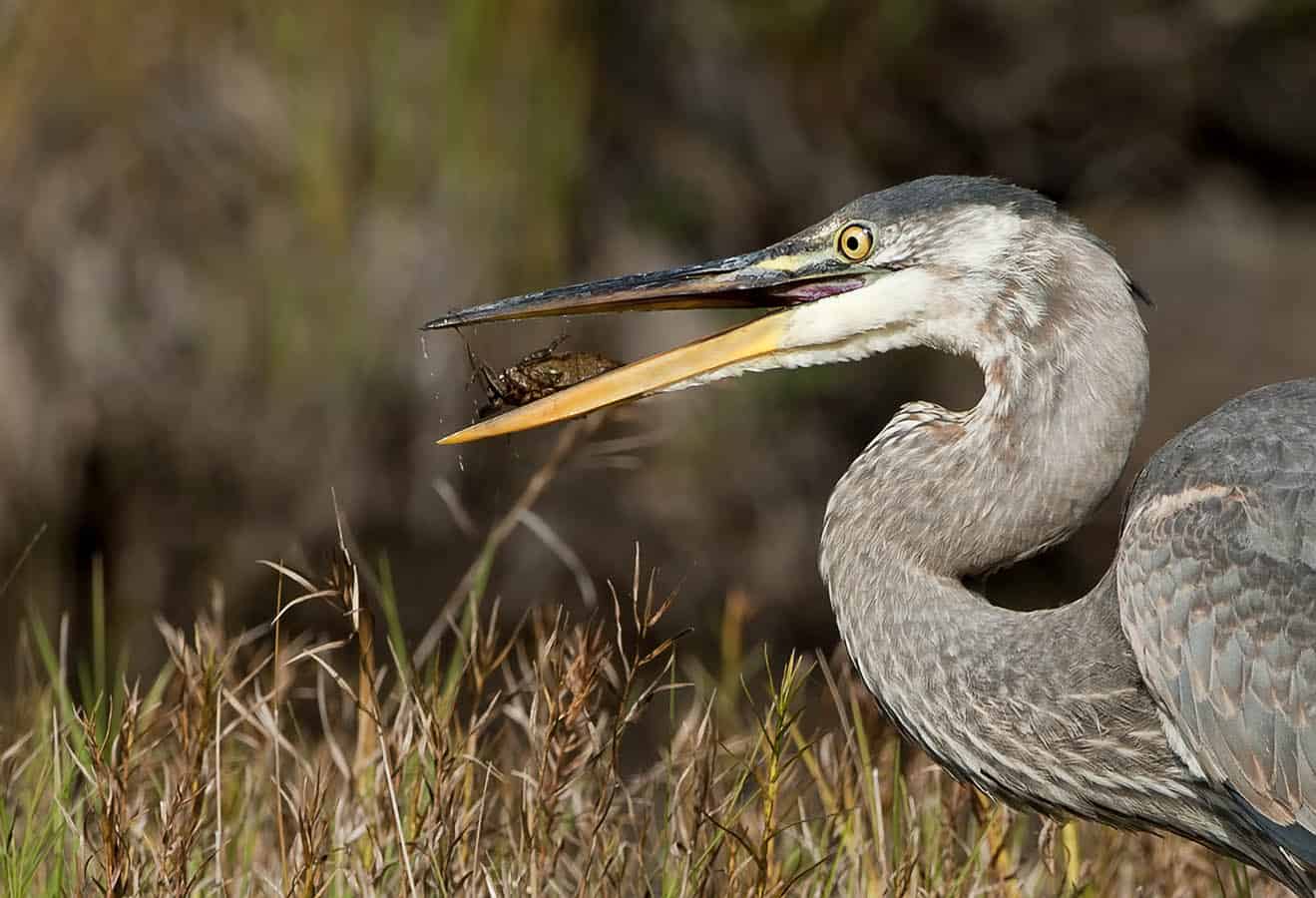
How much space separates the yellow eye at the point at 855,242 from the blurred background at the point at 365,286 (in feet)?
9.17

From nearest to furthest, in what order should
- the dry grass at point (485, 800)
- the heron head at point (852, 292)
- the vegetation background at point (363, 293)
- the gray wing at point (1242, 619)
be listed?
the dry grass at point (485, 800), the gray wing at point (1242, 619), the heron head at point (852, 292), the vegetation background at point (363, 293)

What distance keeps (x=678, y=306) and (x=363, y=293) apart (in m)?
3.45

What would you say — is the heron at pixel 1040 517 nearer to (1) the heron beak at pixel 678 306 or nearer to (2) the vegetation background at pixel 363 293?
(1) the heron beak at pixel 678 306

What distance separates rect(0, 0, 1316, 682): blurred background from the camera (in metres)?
6.49

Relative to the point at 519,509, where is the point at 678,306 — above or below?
above

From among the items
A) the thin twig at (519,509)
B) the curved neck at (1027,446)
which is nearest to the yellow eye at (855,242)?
the curved neck at (1027,446)

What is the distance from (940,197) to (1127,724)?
95 centimetres

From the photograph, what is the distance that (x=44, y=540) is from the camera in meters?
6.49

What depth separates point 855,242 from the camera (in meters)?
3.32

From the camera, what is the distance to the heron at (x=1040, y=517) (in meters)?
2.92

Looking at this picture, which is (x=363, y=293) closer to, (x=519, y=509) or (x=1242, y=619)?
(x=519, y=509)

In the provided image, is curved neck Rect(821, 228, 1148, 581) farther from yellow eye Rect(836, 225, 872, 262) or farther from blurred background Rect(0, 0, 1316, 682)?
blurred background Rect(0, 0, 1316, 682)

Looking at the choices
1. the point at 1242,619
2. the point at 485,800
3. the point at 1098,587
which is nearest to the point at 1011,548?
the point at 1098,587

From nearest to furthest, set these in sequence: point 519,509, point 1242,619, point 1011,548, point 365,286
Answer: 1. point 1242,619
2. point 1011,548
3. point 519,509
4. point 365,286
